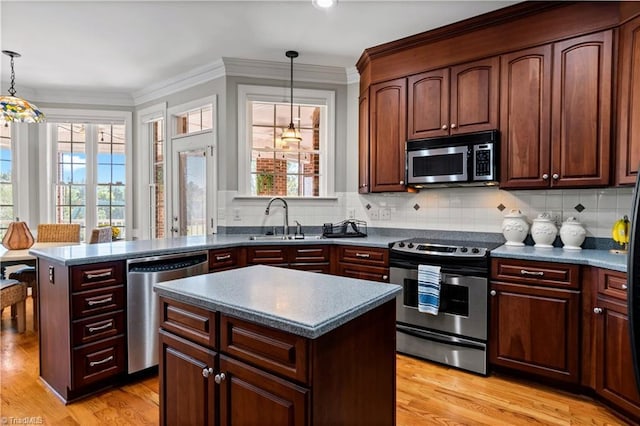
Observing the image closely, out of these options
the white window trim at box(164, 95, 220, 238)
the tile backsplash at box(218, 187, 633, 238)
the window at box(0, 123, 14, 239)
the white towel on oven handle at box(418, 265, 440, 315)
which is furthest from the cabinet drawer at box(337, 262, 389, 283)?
the window at box(0, 123, 14, 239)

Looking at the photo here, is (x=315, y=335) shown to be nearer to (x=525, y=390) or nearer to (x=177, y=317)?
(x=177, y=317)

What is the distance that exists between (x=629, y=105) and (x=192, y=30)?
3.24m

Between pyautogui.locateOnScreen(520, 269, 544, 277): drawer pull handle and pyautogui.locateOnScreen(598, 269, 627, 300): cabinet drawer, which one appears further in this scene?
pyautogui.locateOnScreen(520, 269, 544, 277): drawer pull handle

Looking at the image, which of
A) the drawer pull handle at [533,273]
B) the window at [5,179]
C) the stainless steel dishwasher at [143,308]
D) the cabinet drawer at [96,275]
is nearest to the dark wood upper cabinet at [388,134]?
the drawer pull handle at [533,273]

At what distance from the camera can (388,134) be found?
3.39 meters

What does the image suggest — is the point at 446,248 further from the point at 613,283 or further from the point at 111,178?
the point at 111,178

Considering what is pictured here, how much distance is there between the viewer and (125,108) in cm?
495

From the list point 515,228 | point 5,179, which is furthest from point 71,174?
point 515,228

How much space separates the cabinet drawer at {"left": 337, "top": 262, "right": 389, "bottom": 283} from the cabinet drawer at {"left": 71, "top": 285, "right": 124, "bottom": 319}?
1.77 metres

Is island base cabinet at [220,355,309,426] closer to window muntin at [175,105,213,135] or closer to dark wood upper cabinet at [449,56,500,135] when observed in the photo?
dark wood upper cabinet at [449,56,500,135]

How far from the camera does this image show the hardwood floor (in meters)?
2.11

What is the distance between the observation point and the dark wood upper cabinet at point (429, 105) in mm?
3068

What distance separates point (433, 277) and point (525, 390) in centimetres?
92

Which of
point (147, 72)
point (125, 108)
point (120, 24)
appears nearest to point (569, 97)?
point (120, 24)
